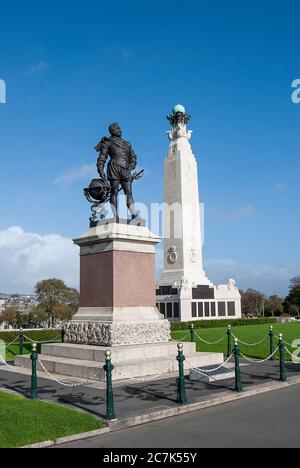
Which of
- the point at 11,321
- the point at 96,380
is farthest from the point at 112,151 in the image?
the point at 11,321

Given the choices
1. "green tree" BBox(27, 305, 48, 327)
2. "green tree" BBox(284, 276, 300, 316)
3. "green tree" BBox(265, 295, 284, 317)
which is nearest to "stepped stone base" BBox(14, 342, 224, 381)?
"green tree" BBox(27, 305, 48, 327)

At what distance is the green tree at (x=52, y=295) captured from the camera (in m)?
61.8

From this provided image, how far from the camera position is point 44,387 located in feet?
37.1

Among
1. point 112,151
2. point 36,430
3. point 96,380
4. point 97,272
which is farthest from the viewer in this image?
point 112,151

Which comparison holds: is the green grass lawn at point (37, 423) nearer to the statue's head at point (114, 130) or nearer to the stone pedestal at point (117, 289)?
the stone pedestal at point (117, 289)

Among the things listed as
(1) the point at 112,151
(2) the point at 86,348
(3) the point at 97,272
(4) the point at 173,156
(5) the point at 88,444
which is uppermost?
(4) the point at 173,156

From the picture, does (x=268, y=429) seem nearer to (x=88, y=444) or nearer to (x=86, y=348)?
(x=88, y=444)

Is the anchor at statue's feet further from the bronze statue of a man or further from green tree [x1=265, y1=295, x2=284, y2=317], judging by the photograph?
green tree [x1=265, y1=295, x2=284, y2=317]

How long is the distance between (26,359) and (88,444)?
26.7 feet

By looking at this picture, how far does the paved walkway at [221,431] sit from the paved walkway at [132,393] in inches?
25.4

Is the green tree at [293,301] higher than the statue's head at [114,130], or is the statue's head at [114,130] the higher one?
the statue's head at [114,130]

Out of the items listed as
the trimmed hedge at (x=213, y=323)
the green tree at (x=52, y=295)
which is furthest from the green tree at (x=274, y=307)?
the trimmed hedge at (x=213, y=323)

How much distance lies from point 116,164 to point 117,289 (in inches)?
162

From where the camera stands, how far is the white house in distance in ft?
148
